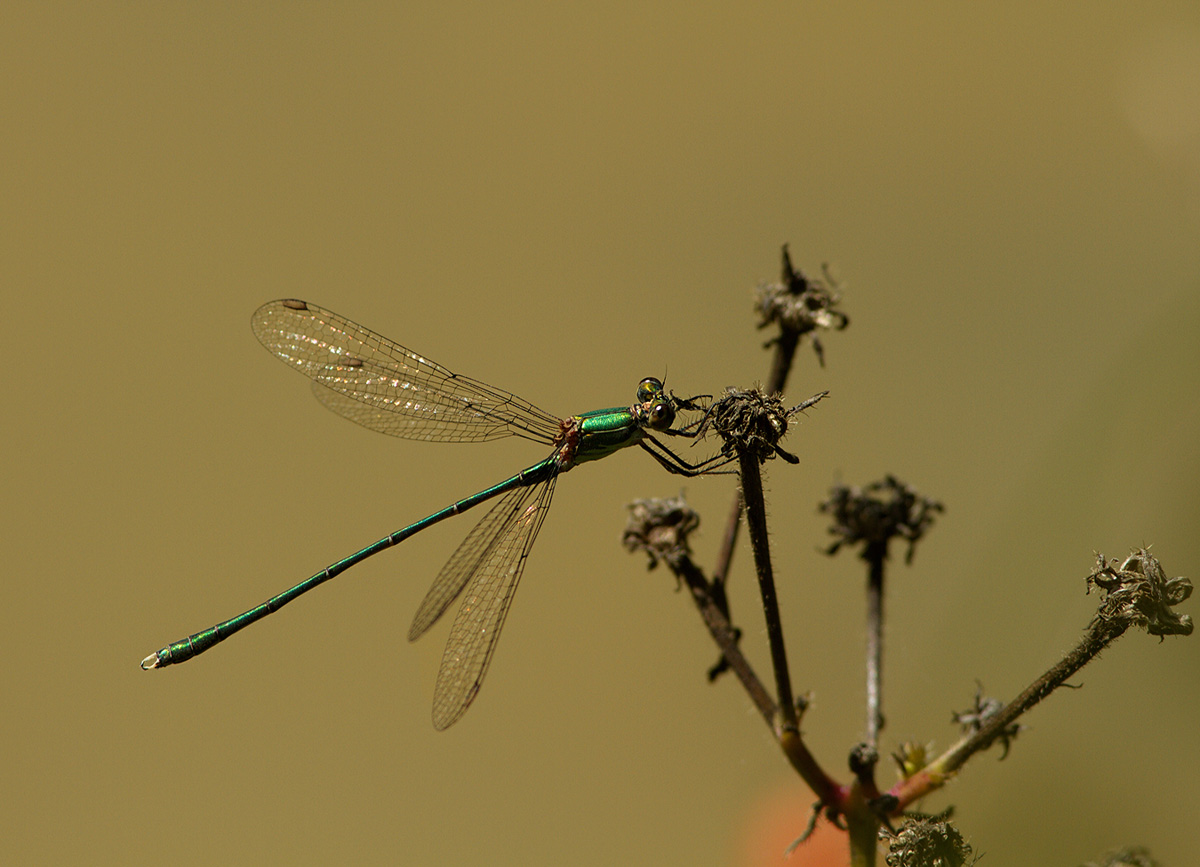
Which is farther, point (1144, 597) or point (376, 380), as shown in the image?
point (376, 380)

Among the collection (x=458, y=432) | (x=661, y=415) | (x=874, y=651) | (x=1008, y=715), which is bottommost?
(x=1008, y=715)

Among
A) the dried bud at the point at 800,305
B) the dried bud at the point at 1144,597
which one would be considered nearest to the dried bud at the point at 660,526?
the dried bud at the point at 800,305

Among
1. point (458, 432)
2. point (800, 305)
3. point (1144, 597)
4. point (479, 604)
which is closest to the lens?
point (1144, 597)

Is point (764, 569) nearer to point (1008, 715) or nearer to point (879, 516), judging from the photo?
point (1008, 715)

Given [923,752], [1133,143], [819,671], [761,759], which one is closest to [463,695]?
[923,752]

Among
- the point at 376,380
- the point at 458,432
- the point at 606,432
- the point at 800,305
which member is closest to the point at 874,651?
the point at 800,305

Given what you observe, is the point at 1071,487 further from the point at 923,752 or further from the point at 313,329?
the point at 313,329

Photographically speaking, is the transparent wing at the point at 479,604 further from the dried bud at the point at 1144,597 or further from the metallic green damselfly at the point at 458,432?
the dried bud at the point at 1144,597

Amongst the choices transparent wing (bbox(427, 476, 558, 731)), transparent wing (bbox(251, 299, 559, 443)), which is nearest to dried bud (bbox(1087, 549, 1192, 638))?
transparent wing (bbox(427, 476, 558, 731))
